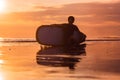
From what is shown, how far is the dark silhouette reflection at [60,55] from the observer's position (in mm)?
3301

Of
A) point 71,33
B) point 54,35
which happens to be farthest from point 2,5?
point 71,33

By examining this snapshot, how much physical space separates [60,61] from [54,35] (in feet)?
0.69

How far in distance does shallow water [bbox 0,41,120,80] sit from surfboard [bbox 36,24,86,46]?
0.17 feet

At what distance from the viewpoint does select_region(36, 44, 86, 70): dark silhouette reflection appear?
3.30 meters

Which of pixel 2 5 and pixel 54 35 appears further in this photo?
pixel 2 5

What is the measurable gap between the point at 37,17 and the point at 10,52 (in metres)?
0.38

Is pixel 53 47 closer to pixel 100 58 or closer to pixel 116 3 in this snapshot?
pixel 100 58

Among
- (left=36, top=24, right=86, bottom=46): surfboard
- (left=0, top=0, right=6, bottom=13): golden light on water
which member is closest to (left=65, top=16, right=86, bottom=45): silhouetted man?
(left=36, top=24, right=86, bottom=46): surfboard

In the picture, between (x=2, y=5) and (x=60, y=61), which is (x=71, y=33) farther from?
(x=2, y=5)

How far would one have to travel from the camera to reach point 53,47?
335 centimetres

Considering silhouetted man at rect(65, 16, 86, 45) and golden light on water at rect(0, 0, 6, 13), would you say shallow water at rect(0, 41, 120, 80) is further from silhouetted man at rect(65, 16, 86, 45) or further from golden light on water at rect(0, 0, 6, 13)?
golden light on water at rect(0, 0, 6, 13)

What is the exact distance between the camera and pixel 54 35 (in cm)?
329

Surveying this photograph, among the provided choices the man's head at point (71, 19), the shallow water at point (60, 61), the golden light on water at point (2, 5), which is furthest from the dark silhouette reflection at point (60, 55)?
the golden light on water at point (2, 5)

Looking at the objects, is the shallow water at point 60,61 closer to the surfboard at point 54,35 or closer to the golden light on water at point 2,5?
the surfboard at point 54,35
